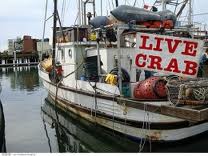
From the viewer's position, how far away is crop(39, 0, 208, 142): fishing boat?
8.71 metres

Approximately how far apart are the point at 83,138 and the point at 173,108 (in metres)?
3.98

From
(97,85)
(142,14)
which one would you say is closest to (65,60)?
(97,85)

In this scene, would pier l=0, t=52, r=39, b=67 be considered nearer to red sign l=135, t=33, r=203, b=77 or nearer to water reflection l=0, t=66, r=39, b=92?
water reflection l=0, t=66, r=39, b=92

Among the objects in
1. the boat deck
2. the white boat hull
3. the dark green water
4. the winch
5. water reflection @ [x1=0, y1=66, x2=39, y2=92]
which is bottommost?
water reflection @ [x1=0, y1=66, x2=39, y2=92]

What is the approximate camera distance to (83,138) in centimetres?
1169

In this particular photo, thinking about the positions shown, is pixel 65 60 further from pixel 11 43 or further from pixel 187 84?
pixel 11 43

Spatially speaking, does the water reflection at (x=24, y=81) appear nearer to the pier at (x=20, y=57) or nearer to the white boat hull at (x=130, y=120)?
the white boat hull at (x=130, y=120)

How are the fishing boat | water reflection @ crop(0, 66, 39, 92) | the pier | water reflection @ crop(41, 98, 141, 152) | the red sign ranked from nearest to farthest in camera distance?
the red sign → the fishing boat → water reflection @ crop(41, 98, 141, 152) → water reflection @ crop(0, 66, 39, 92) → the pier

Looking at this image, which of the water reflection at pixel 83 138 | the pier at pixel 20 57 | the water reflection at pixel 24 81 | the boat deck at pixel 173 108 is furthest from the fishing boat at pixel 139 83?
the pier at pixel 20 57

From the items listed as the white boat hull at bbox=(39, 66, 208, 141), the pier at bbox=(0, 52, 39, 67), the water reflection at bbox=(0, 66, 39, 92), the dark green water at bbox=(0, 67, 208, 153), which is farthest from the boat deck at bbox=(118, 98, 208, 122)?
the pier at bbox=(0, 52, 39, 67)

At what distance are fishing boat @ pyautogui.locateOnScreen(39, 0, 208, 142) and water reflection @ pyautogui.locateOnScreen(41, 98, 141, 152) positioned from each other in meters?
0.28

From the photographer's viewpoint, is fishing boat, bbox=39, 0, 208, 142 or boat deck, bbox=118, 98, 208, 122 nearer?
boat deck, bbox=118, 98, 208, 122

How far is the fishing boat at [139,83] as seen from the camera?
8711 millimetres

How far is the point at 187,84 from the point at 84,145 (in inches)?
146
